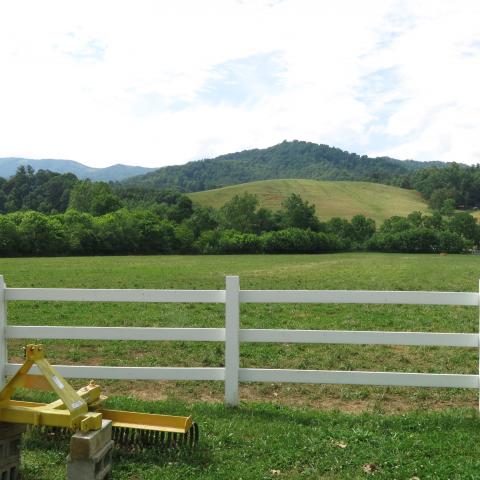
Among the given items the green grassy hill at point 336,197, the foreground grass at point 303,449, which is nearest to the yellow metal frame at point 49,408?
the foreground grass at point 303,449

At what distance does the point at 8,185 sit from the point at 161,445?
443 ft

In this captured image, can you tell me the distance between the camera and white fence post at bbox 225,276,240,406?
6.53 m

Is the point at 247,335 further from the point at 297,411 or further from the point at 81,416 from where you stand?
the point at 81,416

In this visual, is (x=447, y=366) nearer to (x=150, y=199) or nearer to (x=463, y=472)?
(x=463, y=472)

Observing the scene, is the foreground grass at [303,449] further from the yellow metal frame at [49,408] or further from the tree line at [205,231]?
the tree line at [205,231]

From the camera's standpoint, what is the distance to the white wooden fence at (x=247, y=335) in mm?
6438

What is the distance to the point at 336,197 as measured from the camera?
132375 millimetres

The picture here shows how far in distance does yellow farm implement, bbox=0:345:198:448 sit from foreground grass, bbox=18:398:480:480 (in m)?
0.16

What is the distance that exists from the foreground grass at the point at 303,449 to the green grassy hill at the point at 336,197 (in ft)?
355

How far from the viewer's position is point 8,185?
5017 inches

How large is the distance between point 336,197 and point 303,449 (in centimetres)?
12986

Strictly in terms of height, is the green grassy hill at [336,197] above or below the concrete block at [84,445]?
above

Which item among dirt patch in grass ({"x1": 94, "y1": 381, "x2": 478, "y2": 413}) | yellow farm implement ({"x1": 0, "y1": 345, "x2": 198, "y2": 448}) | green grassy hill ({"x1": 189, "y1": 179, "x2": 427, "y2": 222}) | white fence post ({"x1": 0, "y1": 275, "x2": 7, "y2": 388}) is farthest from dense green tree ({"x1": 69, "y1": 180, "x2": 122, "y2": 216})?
yellow farm implement ({"x1": 0, "y1": 345, "x2": 198, "y2": 448})

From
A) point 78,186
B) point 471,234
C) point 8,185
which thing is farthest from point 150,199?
point 471,234
